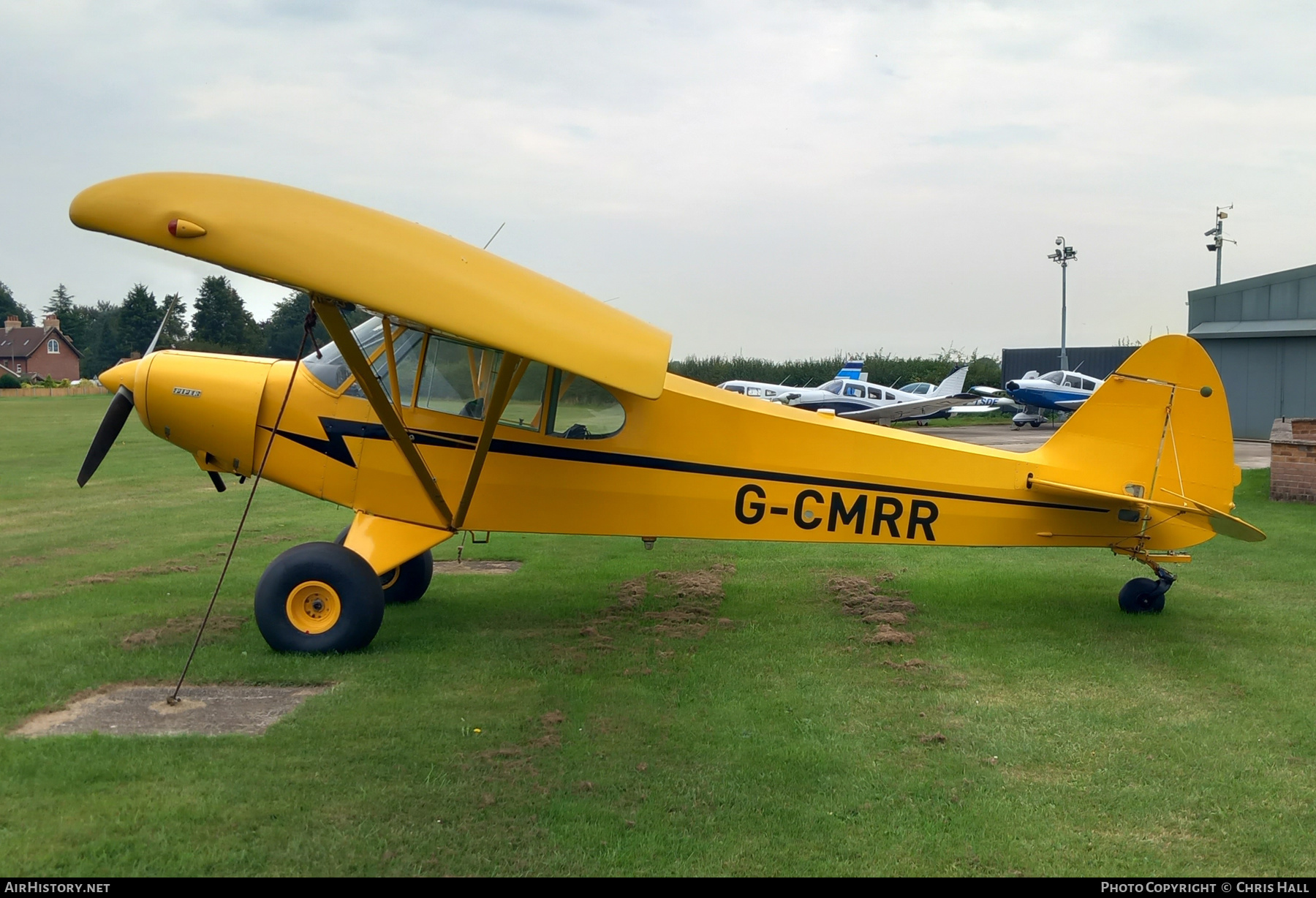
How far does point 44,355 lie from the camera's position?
88750mm

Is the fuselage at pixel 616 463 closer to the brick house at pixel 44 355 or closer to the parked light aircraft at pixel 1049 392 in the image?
the parked light aircraft at pixel 1049 392

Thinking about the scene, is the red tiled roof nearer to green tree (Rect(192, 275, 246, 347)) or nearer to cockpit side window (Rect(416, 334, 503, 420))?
green tree (Rect(192, 275, 246, 347))

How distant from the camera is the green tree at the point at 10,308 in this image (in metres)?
115

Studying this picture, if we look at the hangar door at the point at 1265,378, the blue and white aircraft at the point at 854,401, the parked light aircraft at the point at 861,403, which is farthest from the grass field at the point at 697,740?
the parked light aircraft at the point at 861,403

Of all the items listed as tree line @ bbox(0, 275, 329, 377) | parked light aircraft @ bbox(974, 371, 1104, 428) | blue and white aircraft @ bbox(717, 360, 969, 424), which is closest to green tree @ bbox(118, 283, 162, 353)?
tree line @ bbox(0, 275, 329, 377)

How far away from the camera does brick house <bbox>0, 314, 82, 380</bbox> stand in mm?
87938

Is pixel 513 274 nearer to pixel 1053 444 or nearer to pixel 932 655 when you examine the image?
pixel 932 655

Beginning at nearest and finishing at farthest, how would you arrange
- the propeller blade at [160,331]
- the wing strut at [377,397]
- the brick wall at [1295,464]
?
1. the wing strut at [377,397]
2. the propeller blade at [160,331]
3. the brick wall at [1295,464]

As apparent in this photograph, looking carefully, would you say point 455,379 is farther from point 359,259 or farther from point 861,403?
point 861,403

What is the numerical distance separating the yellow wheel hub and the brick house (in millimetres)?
96234

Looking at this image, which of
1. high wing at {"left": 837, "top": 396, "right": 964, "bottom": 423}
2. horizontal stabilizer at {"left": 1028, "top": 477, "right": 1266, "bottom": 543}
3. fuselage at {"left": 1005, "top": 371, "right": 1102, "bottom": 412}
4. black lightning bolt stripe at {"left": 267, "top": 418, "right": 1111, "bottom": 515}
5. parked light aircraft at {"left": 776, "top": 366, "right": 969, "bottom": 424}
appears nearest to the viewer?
black lightning bolt stripe at {"left": 267, "top": 418, "right": 1111, "bottom": 515}

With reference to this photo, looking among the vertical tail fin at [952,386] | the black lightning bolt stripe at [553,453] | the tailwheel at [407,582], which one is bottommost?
the tailwheel at [407,582]

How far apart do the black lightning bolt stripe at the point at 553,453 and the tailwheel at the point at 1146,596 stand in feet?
8.03
